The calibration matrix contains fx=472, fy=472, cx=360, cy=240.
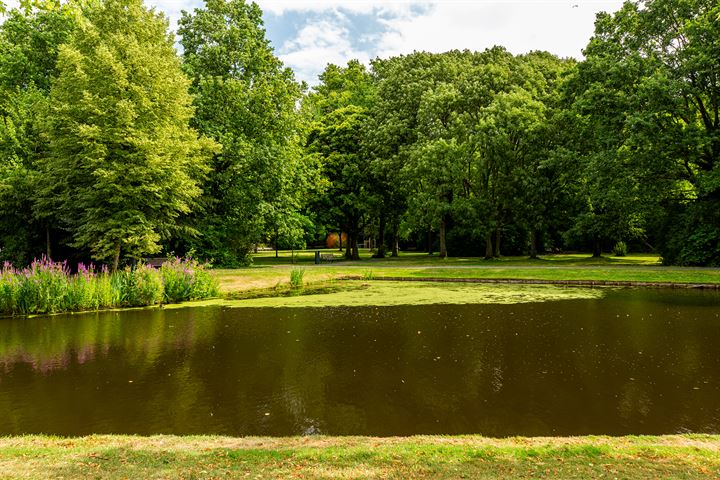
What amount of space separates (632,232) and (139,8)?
133 ft

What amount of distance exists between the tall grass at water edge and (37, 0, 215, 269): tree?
3268 millimetres

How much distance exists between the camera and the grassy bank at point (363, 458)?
4.26 m

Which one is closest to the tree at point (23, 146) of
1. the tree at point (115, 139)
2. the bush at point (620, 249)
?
the tree at point (115, 139)

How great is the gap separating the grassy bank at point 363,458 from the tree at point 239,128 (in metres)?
27.6

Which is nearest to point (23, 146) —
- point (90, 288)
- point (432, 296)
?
point (90, 288)

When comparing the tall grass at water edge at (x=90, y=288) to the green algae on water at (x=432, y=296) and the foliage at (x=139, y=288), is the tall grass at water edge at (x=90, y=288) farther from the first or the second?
the green algae on water at (x=432, y=296)

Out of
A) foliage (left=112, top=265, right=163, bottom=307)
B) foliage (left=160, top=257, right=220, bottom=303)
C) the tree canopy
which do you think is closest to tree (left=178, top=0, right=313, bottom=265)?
the tree canopy

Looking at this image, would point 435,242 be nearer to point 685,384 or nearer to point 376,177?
point 376,177

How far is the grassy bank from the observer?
168 inches

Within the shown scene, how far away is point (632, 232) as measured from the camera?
41.0 meters

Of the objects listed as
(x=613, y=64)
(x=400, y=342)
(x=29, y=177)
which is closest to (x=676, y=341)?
(x=400, y=342)

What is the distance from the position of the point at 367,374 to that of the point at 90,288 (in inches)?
491

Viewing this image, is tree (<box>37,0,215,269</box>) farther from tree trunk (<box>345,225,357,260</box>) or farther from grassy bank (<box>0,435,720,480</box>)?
tree trunk (<box>345,225,357,260</box>)

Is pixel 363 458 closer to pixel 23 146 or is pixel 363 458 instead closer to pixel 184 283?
pixel 184 283
